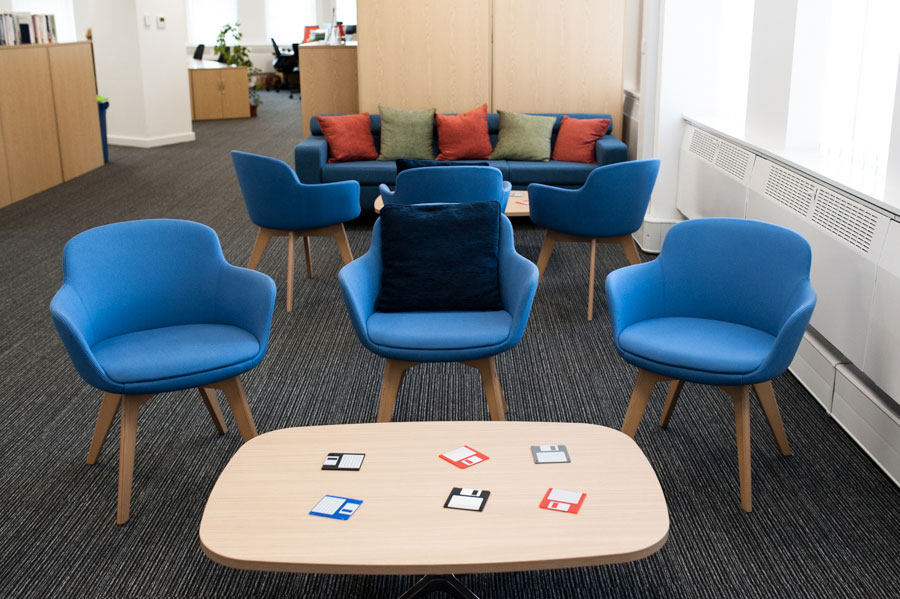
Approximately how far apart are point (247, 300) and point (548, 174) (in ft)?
13.6

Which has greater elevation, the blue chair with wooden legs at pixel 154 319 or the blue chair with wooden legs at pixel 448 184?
the blue chair with wooden legs at pixel 448 184

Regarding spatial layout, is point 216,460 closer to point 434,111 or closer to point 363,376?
point 363,376

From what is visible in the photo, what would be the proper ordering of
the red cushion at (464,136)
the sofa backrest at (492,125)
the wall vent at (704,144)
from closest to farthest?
1. the wall vent at (704,144)
2. the red cushion at (464,136)
3. the sofa backrest at (492,125)

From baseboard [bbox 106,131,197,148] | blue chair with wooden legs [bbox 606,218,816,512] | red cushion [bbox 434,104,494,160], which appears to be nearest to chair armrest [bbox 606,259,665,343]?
blue chair with wooden legs [bbox 606,218,816,512]

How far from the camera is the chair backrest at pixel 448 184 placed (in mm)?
4887

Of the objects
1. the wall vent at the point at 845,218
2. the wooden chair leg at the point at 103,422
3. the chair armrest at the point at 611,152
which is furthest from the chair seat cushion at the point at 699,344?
the chair armrest at the point at 611,152

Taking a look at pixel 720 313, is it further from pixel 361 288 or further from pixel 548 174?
pixel 548 174

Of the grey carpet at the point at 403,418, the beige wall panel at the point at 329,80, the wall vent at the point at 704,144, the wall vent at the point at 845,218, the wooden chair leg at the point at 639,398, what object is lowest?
the grey carpet at the point at 403,418

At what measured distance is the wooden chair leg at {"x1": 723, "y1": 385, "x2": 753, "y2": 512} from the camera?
3062mm

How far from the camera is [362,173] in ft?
23.3

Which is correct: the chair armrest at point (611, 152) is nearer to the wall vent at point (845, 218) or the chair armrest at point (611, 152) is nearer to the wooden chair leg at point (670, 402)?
the wall vent at point (845, 218)

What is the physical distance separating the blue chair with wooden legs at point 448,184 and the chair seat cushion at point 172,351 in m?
1.79

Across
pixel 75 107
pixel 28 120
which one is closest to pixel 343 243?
pixel 28 120

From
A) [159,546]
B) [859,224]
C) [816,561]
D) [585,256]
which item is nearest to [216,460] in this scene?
[159,546]
